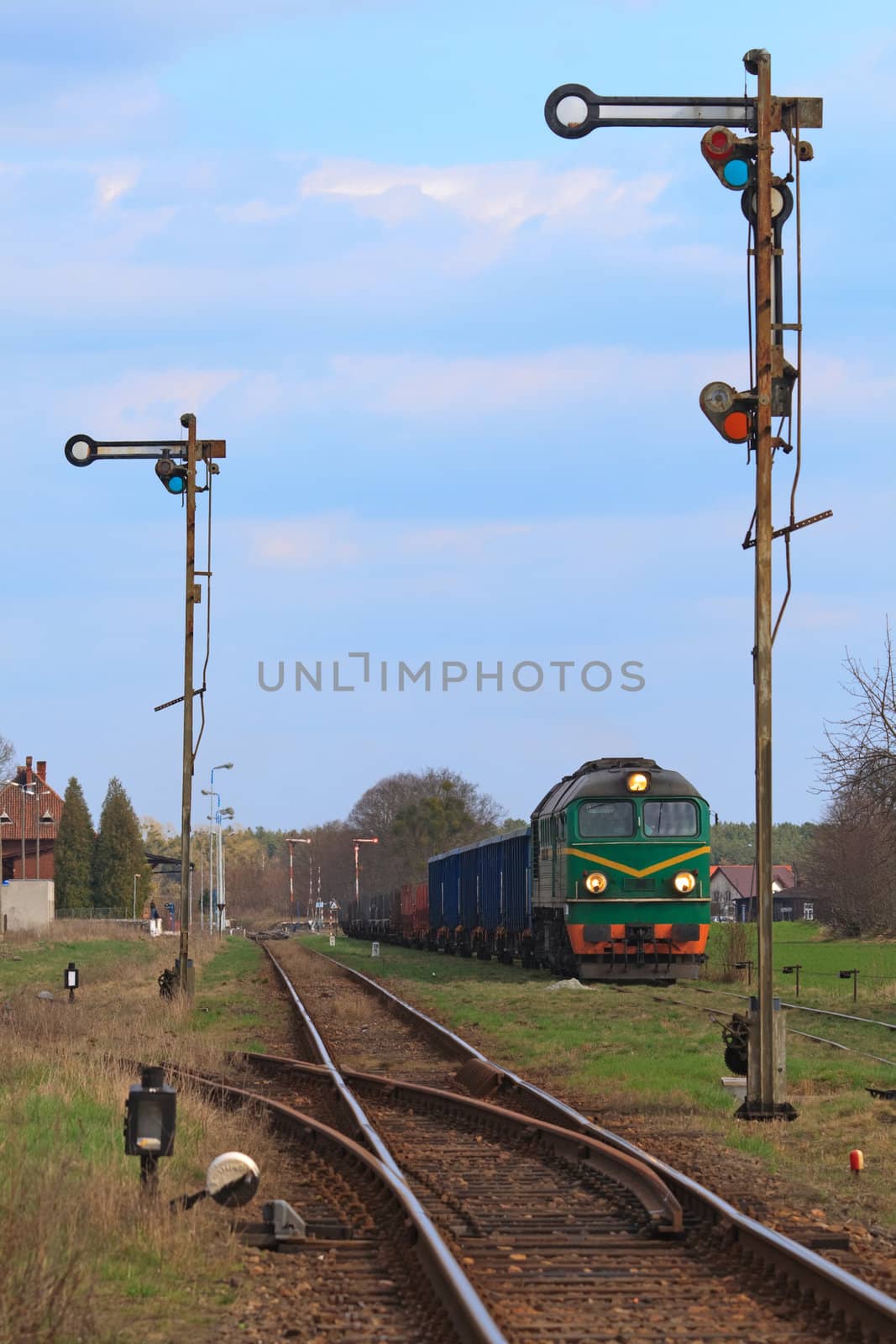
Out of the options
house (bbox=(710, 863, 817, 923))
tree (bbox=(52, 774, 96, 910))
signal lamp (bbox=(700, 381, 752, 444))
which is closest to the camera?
signal lamp (bbox=(700, 381, 752, 444))

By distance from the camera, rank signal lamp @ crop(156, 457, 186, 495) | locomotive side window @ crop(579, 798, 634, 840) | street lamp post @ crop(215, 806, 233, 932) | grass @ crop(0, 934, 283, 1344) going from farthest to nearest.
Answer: street lamp post @ crop(215, 806, 233, 932) < locomotive side window @ crop(579, 798, 634, 840) < signal lamp @ crop(156, 457, 186, 495) < grass @ crop(0, 934, 283, 1344)

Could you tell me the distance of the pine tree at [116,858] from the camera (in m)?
103

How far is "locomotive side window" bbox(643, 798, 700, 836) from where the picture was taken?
87.6 ft

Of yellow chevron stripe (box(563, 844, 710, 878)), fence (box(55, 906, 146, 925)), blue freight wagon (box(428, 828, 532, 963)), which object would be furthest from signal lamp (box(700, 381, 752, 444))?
fence (box(55, 906, 146, 925))

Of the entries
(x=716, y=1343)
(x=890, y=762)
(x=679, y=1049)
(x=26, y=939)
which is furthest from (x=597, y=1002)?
(x=26, y=939)

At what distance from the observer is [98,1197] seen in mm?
Answer: 7805

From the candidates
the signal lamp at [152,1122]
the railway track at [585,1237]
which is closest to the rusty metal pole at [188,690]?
the railway track at [585,1237]

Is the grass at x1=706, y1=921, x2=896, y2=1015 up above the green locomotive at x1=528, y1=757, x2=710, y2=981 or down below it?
below

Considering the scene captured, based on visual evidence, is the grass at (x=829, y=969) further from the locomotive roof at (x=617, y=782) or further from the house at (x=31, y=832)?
the house at (x=31, y=832)

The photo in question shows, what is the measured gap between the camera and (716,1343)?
19.8ft

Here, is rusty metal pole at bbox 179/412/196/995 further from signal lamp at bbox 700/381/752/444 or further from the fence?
the fence

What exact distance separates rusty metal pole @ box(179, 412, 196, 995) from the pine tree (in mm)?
79839

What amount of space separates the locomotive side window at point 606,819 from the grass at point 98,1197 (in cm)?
Result: 873

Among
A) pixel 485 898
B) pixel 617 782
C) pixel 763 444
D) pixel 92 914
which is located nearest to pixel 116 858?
pixel 92 914
